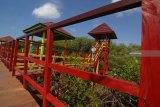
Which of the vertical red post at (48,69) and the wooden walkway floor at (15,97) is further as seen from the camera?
the wooden walkway floor at (15,97)

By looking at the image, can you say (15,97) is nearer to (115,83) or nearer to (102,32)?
(115,83)

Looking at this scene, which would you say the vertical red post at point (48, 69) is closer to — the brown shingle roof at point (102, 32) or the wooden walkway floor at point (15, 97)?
the wooden walkway floor at point (15, 97)

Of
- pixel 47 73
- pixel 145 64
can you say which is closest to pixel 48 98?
pixel 47 73

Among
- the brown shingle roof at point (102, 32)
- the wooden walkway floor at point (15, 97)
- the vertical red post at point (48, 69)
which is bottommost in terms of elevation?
the wooden walkway floor at point (15, 97)

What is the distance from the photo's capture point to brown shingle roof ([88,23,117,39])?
70.6 feet

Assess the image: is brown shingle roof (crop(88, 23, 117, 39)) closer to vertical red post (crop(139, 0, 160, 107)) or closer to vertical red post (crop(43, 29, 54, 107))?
vertical red post (crop(43, 29, 54, 107))

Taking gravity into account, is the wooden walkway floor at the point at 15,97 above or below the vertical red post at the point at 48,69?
below

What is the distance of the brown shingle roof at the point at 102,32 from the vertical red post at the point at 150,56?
2040 cm

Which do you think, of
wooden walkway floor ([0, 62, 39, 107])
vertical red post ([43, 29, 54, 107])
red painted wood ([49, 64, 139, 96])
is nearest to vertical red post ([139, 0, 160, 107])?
red painted wood ([49, 64, 139, 96])

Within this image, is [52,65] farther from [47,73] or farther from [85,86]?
[85,86]

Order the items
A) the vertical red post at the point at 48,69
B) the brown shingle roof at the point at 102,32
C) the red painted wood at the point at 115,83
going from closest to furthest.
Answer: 1. the red painted wood at the point at 115,83
2. the vertical red post at the point at 48,69
3. the brown shingle roof at the point at 102,32

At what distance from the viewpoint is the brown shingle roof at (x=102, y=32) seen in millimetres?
21516

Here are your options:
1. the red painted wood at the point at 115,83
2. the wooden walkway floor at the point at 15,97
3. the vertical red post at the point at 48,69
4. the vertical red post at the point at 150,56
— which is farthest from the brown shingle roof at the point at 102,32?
the vertical red post at the point at 150,56

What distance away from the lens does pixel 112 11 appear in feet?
5.03
